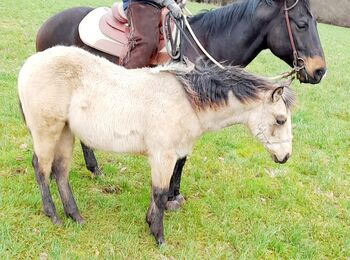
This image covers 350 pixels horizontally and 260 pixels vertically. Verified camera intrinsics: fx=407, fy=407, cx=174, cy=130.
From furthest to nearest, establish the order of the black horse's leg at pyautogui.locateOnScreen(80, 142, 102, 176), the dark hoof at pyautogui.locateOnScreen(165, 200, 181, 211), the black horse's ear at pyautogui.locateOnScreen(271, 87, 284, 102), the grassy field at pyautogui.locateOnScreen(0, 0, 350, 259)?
1. the black horse's leg at pyautogui.locateOnScreen(80, 142, 102, 176)
2. the dark hoof at pyautogui.locateOnScreen(165, 200, 181, 211)
3. the grassy field at pyautogui.locateOnScreen(0, 0, 350, 259)
4. the black horse's ear at pyautogui.locateOnScreen(271, 87, 284, 102)

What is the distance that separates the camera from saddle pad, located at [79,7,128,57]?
4.16 meters

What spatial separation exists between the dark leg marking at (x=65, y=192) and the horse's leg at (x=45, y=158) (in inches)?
4.3

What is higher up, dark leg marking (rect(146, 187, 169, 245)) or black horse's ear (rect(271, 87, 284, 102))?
black horse's ear (rect(271, 87, 284, 102))

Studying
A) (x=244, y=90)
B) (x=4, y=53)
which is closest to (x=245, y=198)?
(x=244, y=90)

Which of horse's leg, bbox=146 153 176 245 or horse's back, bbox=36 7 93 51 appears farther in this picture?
horse's back, bbox=36 7 93 51

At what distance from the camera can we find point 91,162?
4.46 metres

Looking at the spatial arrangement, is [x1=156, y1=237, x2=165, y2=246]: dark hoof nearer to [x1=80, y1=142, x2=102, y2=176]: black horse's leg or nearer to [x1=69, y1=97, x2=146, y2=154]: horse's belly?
[x1=69, y1=97, x2=146, y2=154]: horse's belly

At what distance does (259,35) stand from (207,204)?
1.80m

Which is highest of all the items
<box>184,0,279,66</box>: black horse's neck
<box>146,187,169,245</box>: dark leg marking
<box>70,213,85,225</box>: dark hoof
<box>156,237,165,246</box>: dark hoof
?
<box>184,0,279,66</box>: black horse's neck

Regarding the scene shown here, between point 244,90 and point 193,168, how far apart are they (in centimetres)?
197

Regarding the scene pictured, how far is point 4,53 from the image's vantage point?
8.69 meters

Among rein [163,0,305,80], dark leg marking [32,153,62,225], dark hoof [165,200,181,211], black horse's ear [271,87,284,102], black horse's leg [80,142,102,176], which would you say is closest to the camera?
black horse's ear [271,87,284,102]

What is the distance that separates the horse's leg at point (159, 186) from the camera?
3.20 m

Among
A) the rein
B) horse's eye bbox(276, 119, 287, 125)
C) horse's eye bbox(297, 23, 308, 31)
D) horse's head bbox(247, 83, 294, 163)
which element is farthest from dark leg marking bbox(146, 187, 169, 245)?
horse's eye bbox(297, 23, 308, 31)
